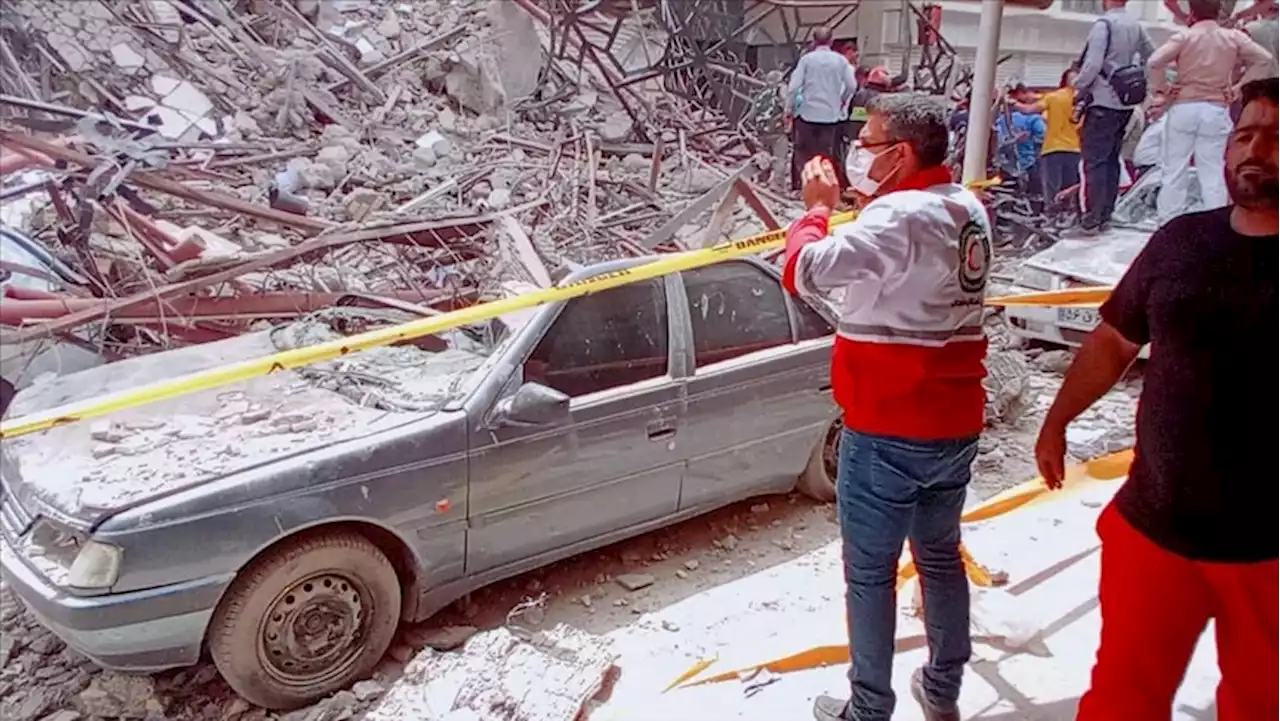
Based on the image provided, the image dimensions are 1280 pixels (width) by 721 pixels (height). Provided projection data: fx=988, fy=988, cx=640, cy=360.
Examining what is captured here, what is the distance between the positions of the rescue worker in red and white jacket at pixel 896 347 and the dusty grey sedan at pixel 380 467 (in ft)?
4.58

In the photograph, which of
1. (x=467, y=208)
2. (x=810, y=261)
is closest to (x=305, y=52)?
(x=467, y=208)

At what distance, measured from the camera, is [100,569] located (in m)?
2.67

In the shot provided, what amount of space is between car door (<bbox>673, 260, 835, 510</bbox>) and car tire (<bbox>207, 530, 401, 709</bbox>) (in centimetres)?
120

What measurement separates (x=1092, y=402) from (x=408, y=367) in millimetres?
2322

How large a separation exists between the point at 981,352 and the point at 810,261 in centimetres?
47

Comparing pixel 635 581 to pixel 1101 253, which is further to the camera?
pixel 1101 253

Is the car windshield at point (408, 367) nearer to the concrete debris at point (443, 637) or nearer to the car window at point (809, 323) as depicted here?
the concrete debris at point (443, 637)

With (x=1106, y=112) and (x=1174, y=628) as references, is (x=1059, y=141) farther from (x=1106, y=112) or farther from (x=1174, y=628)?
(x=1174, y=628)

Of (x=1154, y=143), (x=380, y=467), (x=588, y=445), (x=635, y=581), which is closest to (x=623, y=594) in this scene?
(x=635, y=581)

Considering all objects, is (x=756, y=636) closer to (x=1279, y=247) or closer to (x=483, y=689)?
(x=483, y=689)

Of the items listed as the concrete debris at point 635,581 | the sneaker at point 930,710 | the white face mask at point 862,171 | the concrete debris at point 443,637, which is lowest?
the concrete debris at point 635,581

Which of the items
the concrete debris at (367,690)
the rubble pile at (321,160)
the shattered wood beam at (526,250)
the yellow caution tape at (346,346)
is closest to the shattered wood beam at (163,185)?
the rubble pile at (321,160)

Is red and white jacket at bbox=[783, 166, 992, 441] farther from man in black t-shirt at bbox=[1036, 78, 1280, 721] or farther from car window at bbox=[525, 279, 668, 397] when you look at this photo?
car window at bbox=[525, 279, 668, 397]

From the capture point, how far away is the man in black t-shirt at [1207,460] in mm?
1575
